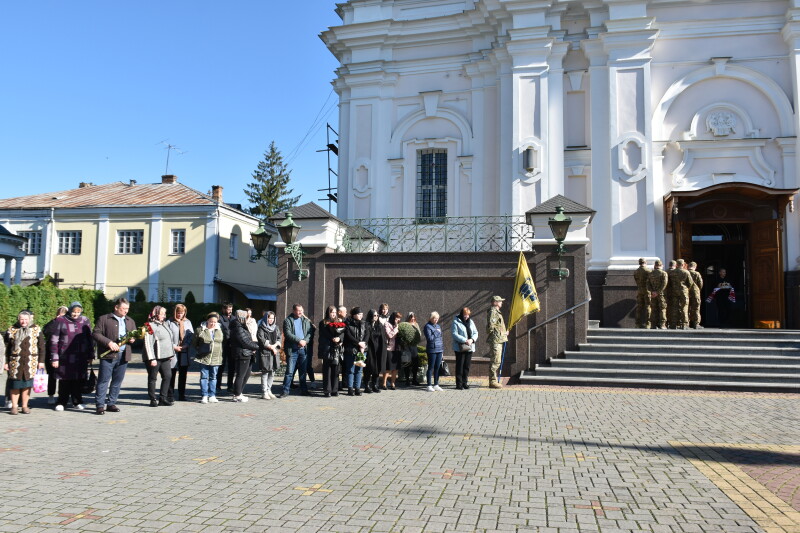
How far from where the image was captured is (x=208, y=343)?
37.6ft

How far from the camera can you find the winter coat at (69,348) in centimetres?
1048

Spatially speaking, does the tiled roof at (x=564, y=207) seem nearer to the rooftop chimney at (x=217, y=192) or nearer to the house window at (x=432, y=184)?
the house window at (x=432, y=184)

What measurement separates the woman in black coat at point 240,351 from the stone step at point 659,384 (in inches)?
233

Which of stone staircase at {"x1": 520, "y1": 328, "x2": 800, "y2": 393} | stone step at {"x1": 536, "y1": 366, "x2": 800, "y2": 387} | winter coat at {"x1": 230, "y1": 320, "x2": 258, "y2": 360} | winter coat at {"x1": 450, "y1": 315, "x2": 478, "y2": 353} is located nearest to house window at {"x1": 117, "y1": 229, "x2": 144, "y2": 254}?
winter coat at {"x1": 230, "y1": 320, "x2": 258, "y2": 360}

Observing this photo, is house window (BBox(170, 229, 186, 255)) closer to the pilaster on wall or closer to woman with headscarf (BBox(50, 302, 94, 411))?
the pilaster on wall

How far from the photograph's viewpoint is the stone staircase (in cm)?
1327

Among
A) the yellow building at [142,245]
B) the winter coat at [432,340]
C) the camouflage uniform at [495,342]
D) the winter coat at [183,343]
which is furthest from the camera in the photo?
the yellow building at [142,245]

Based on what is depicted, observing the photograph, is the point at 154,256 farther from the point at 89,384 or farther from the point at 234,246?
the point at 89,384

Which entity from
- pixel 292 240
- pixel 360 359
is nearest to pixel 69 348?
pixel 360 359

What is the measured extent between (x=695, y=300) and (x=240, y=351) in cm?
1094

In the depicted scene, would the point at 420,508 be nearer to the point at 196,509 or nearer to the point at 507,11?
the point at 196,509

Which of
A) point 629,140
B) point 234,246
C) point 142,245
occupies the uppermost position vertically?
point 629,140

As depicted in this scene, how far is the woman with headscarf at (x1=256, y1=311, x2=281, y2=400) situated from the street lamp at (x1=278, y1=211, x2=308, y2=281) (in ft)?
13.2

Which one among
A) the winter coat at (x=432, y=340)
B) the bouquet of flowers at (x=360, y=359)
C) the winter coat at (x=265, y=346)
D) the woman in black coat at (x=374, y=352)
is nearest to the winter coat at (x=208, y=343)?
the winter coat at (x=265, y=346)
